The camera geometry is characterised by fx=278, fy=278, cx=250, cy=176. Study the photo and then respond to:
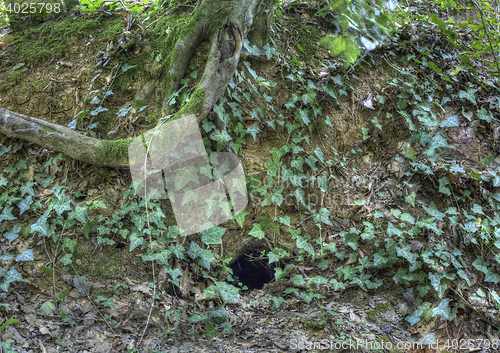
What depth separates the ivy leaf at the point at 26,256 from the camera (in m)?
2.42

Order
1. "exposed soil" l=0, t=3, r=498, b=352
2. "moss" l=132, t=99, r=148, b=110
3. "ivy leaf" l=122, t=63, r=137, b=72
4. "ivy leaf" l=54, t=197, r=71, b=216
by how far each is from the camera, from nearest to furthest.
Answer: "exposed soil" l=0, t=3, r=498, b=352 → "ivy leaf" l=54, t=197, r=71, b=216 → "moss" l=132, t=99, r=148, b=110 → "ivy leaf" l=122, t=63, r=137, b=72

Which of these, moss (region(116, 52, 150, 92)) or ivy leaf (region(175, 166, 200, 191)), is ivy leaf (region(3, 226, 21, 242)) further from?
moss (region(116, 52, 150, 92))

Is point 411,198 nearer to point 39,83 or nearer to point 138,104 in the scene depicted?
point 138,104

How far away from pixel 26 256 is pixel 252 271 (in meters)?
2.20

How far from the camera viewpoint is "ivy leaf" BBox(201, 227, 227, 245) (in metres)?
2.87

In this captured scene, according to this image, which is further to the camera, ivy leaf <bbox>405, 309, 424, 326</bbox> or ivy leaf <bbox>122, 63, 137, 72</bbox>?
ivy leaf <bbox>122, 63, 137, 72</bbox>

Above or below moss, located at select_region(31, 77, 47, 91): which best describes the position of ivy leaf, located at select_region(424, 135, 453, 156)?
below

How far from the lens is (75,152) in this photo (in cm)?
286

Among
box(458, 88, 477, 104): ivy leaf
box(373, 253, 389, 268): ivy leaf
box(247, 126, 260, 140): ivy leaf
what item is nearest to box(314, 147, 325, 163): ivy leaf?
box(247, 126, 260, 140): ivy leaf

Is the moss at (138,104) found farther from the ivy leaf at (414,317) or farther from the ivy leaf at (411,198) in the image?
the ivy leaf at (414,317)

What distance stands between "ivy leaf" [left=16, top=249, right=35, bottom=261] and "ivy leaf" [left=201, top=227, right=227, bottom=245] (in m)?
1.50

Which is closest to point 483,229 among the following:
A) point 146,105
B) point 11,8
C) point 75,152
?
point 146,105

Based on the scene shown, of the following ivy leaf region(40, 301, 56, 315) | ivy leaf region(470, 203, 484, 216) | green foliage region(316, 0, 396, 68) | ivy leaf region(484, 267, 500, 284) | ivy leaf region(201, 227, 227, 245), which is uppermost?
green foliage region(316, 0, 396, 68)

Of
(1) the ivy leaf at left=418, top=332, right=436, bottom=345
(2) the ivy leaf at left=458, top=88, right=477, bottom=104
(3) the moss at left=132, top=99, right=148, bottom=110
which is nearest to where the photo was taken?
(1) the ivy leaf at left=418, top=332, right=436, bottom=345
